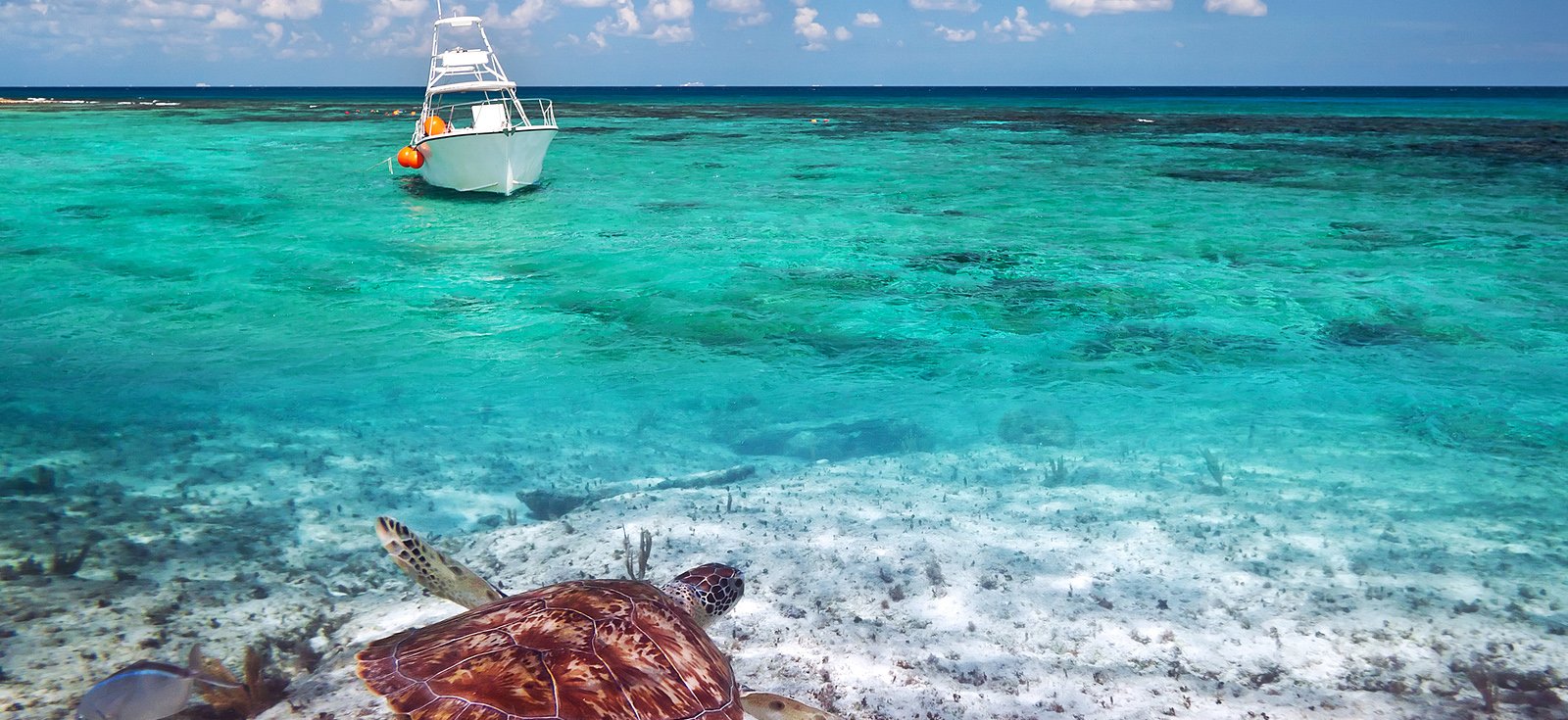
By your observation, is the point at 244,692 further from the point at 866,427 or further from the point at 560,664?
the point at 866,427

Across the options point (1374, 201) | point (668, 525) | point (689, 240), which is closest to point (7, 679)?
point (668, 525)

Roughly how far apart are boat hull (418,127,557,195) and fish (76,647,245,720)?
59.9 feet

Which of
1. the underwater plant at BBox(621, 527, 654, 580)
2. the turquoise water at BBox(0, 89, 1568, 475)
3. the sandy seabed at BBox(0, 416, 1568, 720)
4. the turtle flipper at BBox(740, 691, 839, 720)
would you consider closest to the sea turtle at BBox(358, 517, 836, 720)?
the turtle flipper at BBox(740, 691, 839, 720)

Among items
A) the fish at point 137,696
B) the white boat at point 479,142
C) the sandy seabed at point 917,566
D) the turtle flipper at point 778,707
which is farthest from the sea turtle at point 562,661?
the white boat at point 479,142

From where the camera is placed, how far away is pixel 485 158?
21062 mm

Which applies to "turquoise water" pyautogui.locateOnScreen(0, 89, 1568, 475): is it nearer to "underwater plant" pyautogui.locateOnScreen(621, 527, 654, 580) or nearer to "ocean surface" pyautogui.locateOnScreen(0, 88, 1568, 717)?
"ocean surface" pyautogui.locateOnScreen(0, 88, 1568, 717)

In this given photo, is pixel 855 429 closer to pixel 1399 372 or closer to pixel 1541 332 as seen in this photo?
pixel 1399 372

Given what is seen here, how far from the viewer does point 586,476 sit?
6.57 m

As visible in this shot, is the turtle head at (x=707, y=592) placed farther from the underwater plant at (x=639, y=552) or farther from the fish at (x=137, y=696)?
the fish at (x=137, y=696)

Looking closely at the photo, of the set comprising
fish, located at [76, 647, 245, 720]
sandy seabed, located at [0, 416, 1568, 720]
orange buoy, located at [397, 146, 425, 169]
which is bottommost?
sandy seabed, located at [0, 416, 1568, 720]

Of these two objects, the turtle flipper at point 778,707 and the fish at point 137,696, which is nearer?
the turtle flipper at point 778,707

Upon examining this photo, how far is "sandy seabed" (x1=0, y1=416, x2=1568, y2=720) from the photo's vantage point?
4043 millimetres

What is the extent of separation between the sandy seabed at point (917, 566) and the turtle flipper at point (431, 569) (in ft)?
1.73

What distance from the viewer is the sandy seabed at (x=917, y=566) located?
404cm
